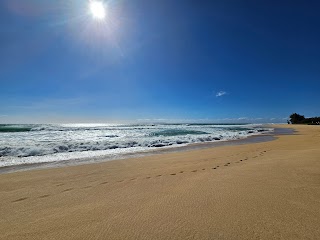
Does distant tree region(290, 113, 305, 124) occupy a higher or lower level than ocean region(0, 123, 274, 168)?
higher

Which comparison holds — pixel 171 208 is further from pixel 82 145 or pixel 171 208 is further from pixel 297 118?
pixel 297 118

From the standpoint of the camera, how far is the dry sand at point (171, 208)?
256cm

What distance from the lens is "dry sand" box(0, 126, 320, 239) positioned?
101 inches

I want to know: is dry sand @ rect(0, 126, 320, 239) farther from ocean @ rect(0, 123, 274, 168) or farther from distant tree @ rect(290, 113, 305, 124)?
distant tree @ rect(290, 113, 305, 124)

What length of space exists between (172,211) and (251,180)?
2.33m

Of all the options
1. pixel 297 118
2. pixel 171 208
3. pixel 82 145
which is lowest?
pixel 171 208

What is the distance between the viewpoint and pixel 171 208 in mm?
3221

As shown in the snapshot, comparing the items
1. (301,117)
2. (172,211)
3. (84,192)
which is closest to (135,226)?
(172,211)

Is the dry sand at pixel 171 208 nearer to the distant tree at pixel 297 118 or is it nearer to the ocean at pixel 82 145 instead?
the ocean at pixel 82 145

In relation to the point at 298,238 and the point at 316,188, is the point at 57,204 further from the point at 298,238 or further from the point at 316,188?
the point at 316,188

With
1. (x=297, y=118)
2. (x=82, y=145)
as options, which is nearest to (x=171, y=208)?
(x=82, y=145)

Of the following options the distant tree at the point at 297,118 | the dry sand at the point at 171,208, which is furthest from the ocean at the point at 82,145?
the distant tree at the point at 297,118

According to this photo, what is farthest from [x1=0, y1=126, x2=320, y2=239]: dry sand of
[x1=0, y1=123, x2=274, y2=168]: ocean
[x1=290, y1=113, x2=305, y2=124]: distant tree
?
[x1=290, y1=113, x2=305, y2=124]: distant tree

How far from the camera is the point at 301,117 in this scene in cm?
9119
